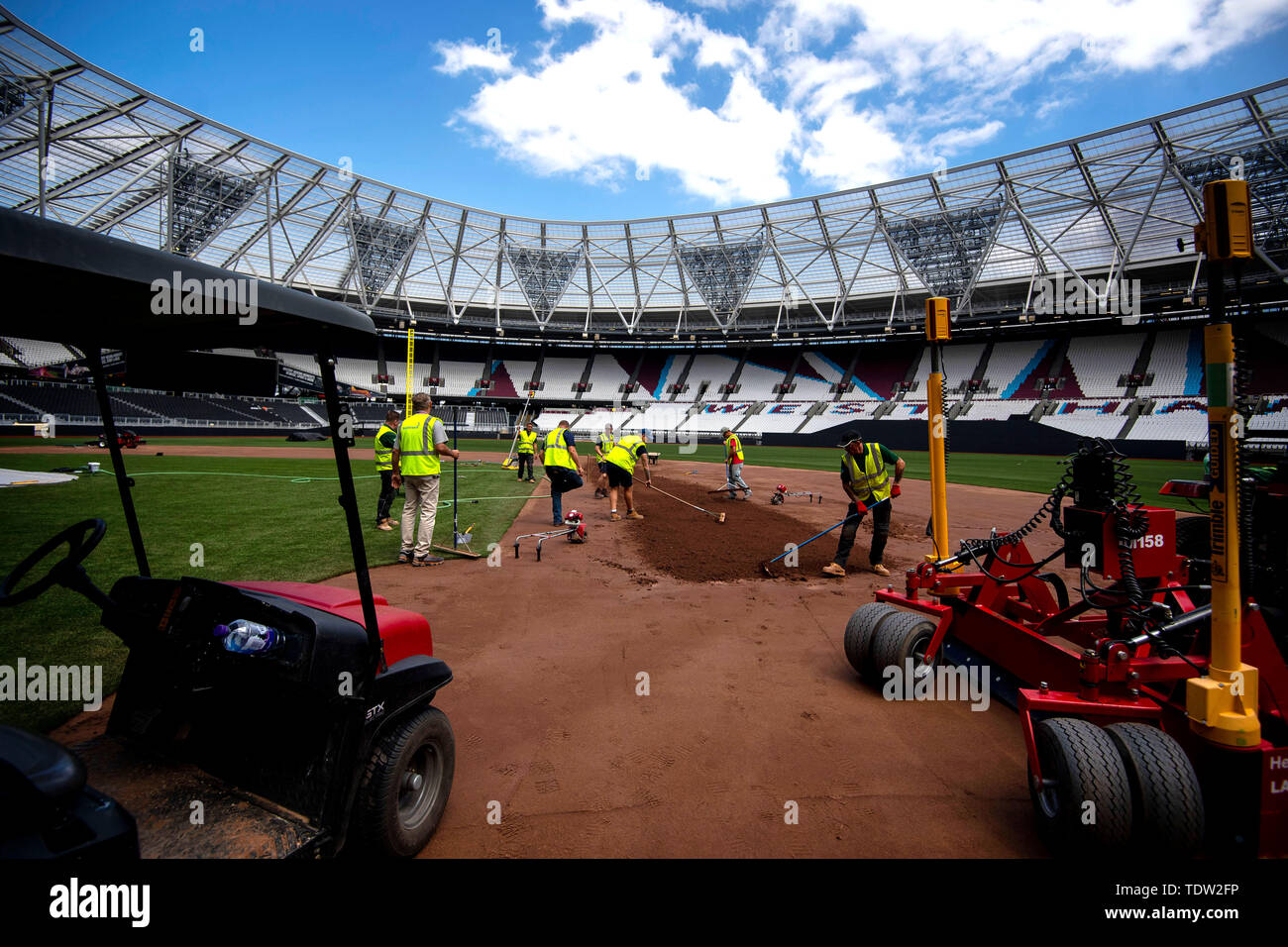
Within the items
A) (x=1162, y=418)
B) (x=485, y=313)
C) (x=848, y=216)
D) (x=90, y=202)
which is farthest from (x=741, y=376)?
(x=90, y=202)

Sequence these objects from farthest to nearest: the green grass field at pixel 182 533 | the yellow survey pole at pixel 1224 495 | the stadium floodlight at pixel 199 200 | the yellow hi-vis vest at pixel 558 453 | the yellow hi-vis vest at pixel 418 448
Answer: the stadium floodlight at pixel 199 200 < the yellow hi-vis vest at pixel 558 453 < the yellow hi-vis vest at pixel 418 448 < the green grass field at pixel 182 533 < the yellow survey pole at pixel 1224 495

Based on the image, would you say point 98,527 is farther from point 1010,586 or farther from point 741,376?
point 741,376

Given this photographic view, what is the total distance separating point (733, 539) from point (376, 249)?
165 feet

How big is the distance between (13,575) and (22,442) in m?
36.2

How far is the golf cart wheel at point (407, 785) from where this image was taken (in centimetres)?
235

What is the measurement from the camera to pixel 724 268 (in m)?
52.8

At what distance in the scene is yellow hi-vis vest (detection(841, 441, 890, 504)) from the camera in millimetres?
7766

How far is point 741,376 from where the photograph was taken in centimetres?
6088

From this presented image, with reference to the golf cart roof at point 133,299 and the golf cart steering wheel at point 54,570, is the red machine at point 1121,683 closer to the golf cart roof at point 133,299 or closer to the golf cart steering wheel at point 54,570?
the golf cart roof at point 133,299

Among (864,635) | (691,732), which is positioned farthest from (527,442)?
(691,732)

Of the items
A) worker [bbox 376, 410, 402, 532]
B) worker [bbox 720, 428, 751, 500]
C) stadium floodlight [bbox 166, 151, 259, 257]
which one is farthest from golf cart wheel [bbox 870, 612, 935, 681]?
stadium floodlight [bbox 166, 151, 259, 257]
